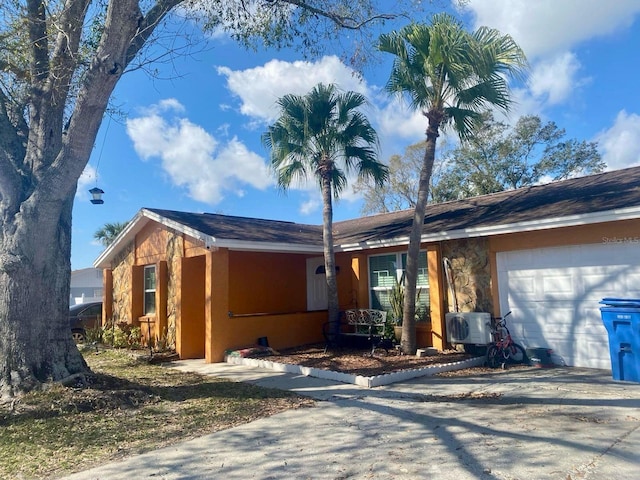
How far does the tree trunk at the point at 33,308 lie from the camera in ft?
22.3

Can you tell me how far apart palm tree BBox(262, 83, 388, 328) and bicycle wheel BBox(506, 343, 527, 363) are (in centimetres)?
401

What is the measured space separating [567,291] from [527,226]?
145 cm

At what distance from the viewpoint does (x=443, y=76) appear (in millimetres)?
9297

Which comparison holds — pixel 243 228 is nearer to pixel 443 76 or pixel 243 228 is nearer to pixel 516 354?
pixel 443 76

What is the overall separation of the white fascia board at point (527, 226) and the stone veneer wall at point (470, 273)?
0.53m

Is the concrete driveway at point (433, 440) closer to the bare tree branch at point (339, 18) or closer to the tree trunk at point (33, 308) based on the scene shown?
the tree trunk at point (33, 308)

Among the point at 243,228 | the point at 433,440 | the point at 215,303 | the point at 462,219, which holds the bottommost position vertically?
the point at 433,440

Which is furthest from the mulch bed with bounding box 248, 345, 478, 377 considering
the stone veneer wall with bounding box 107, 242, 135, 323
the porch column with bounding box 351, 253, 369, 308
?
the stone veneer wall with bounding box 107, 242, 135, 323

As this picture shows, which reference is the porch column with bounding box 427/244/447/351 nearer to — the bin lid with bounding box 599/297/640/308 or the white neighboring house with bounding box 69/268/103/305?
the bin lid with bounding box 599/297/640/308

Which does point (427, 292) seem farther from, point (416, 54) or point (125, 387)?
point (125, 387)

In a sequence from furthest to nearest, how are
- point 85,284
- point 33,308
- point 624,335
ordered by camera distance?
point 85,284, point 624,335, point 33,308

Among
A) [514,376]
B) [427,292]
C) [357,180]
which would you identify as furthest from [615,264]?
[357,180]

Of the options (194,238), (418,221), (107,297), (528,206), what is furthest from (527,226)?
(107,297)

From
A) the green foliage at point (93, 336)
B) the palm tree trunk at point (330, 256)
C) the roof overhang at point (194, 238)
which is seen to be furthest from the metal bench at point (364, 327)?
the green foliage at point (93, 336)
